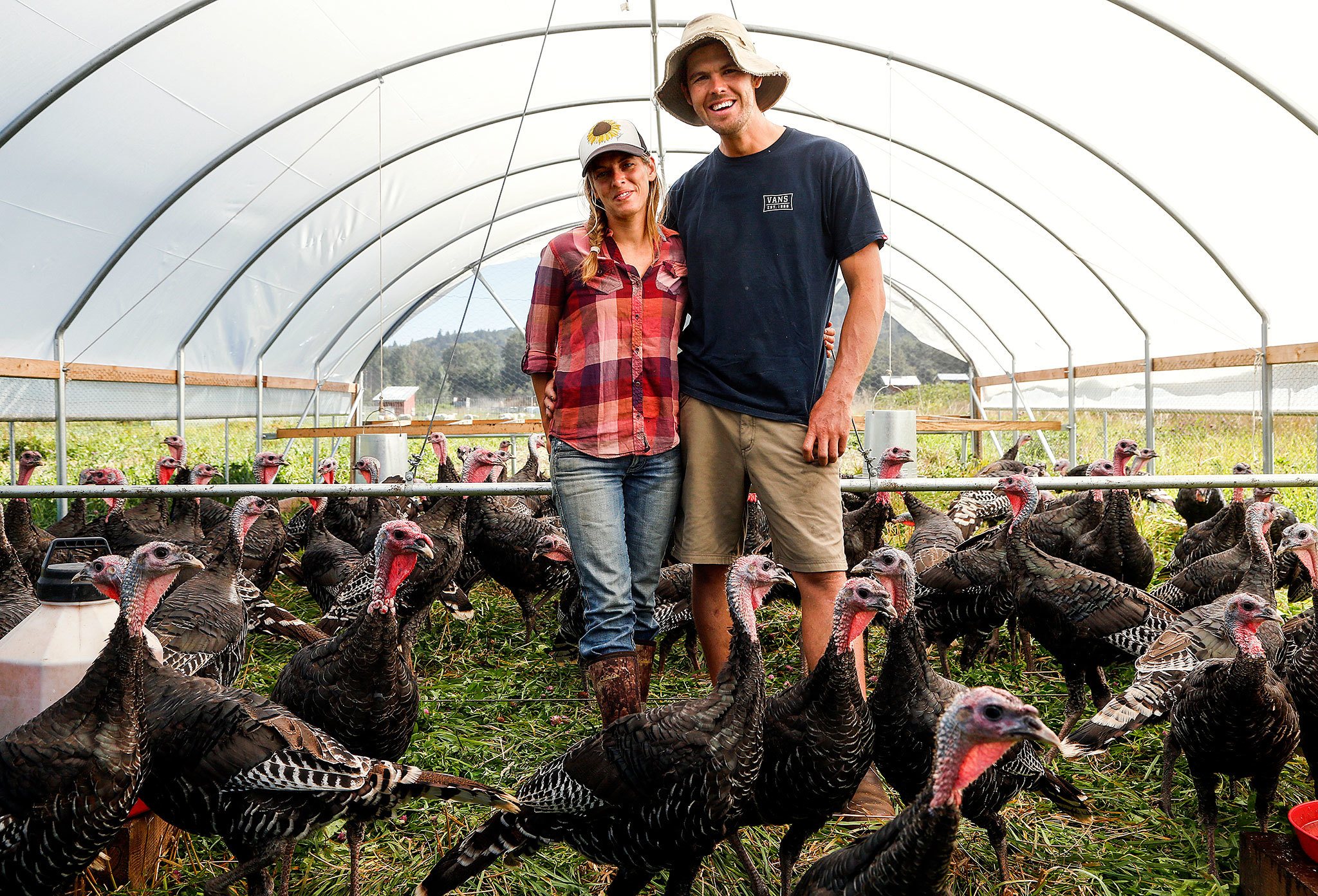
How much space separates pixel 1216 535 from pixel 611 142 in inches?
198

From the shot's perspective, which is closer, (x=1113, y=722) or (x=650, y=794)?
(x=650, y=794)

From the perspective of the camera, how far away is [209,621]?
4.19 metres

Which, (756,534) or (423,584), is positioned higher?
(756,534)

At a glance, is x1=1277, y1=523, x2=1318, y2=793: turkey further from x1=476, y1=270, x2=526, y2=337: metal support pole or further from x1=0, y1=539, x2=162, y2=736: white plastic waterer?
x1=476, y1=270, x2=526, y2=337: metal support pole

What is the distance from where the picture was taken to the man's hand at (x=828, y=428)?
2805mm

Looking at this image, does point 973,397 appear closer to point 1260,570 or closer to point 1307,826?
point 1260,570

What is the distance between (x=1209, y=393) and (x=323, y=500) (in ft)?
28.6

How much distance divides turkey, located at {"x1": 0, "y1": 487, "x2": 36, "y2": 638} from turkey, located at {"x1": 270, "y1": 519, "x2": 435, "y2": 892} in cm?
127

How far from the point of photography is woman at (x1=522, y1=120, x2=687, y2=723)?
114 inches

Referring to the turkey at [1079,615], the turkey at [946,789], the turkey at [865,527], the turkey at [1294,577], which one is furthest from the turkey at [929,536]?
the turkey at [946,789]

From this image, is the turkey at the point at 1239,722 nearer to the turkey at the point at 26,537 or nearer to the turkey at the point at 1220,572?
the turkey at the point at 1220,572

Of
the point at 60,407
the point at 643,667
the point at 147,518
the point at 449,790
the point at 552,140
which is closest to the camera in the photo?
the point at 449,790

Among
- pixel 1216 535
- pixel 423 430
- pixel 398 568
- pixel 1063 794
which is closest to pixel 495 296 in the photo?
pixel 423 430

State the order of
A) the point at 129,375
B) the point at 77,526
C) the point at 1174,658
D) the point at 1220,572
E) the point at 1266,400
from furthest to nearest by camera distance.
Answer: the point at 129,375
the point at 1266,400
the point at 77,526
the point at 1220,572
the point at 1174,658
